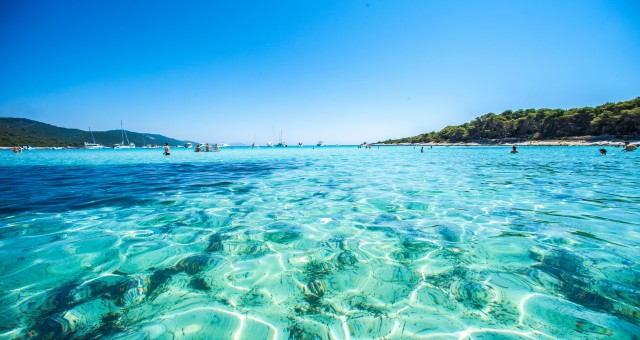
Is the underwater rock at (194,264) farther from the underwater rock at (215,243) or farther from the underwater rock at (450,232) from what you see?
the underwater rock at (450,232)

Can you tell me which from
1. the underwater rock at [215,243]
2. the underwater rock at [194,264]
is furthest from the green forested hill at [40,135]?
the underwater rock at [194,264]

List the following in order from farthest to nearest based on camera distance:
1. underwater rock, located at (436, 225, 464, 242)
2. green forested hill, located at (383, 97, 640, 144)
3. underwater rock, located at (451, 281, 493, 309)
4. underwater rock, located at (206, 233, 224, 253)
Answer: green forested hill, located at (383, 97, 640, 144)
underwater rock, located at (436, 225, 464, 242)
underwater rock, located at (206, 233, 224, 253)
underwater rock, located at (451, 281, 493, 309)

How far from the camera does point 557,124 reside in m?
74.7

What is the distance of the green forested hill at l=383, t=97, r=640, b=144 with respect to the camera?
59828mm

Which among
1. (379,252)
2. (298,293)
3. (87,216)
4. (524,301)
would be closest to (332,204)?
(379,252)

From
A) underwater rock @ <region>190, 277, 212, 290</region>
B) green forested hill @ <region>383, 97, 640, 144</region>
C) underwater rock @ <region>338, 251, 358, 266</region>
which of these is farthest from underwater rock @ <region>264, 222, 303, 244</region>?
green forested hill @ <region>383, 97, 640, 144</region>

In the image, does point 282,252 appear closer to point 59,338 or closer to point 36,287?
point 59,338

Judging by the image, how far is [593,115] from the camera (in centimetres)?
6744

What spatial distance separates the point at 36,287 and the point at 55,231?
2.65 m

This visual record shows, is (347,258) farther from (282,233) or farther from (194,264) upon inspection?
(194,264)

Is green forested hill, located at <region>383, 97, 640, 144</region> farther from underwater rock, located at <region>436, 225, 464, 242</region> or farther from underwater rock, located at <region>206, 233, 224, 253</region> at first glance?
underwater rock, located at <region>206, 233, 224, 253</region>

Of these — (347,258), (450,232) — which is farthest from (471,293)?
(450,232)

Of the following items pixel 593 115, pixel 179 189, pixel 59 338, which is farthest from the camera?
pixel 593 115

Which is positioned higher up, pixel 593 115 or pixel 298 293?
pixel 593 115
